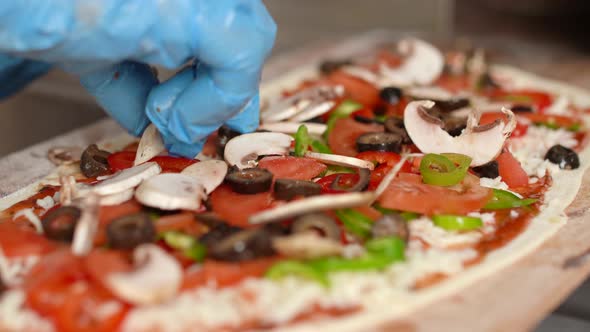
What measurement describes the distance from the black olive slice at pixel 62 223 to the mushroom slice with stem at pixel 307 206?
546mm

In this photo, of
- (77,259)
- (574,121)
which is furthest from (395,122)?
(77,259)

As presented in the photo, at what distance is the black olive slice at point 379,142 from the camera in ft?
8.87

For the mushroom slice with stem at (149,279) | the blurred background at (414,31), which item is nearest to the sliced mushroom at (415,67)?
the blurred background at (414,31)

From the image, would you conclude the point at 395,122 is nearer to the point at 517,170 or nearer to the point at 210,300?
the point at 517,170

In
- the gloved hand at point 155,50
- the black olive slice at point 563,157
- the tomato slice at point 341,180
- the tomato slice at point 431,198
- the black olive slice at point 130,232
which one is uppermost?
the gloved hand at point 155,50

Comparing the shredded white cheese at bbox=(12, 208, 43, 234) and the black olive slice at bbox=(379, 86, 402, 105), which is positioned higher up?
the shredded white cheese at bbox=(12, 208, 43, 234)

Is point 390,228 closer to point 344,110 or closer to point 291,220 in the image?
point 291,220

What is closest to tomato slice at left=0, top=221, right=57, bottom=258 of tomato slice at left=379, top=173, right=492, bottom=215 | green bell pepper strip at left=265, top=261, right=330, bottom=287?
green bell pepper strip at left=265, top=261, right=330, bottom=287

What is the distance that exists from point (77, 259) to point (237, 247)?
0.44m

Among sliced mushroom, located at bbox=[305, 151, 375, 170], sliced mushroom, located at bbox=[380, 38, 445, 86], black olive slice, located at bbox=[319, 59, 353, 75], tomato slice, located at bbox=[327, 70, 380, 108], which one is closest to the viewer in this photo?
sliced mushroom, located at bbox=[305, 151, 375, 170]

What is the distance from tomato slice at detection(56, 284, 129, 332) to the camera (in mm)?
1777

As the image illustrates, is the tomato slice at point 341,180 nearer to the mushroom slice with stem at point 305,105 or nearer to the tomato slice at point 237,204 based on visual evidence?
the tomato slice at point 237,204

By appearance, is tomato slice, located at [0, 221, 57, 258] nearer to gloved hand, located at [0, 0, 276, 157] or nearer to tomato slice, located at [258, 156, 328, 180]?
gloved hand, located at [0, 0, 276, 157]

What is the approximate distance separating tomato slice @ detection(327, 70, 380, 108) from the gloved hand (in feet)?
3.69
